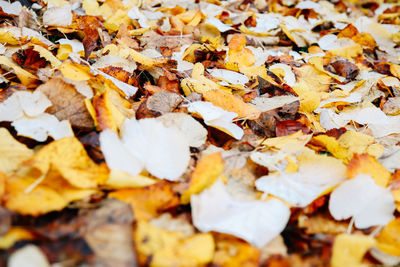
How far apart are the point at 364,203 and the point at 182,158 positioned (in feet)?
1.12

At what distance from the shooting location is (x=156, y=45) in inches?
45.9

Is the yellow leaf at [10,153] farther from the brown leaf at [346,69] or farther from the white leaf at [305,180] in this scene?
the brown leaf at [346,69]

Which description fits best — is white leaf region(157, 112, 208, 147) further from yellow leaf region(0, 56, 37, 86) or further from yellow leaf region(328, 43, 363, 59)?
yellow leaf region(328, 43, 363, 59)

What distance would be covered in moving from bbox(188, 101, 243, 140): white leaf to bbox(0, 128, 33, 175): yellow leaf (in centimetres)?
36

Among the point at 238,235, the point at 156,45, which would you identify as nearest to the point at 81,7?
the point at 156,45

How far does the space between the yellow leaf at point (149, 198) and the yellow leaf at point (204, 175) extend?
26 millimetres

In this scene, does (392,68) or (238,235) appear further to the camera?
(392,68)

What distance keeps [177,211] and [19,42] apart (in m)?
0.72

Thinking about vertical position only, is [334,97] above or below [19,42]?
below

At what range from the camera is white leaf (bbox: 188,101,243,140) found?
736mm

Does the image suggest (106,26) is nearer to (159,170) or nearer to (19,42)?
(19,42)

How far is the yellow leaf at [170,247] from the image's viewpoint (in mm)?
449

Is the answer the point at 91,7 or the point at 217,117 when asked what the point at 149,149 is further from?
the point at 91,7

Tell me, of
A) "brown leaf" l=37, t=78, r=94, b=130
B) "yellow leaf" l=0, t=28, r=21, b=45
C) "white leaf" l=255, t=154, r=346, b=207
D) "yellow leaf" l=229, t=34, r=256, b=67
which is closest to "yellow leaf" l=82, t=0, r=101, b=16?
"yellow leaf" l=0, t=28, r=21, b=45
